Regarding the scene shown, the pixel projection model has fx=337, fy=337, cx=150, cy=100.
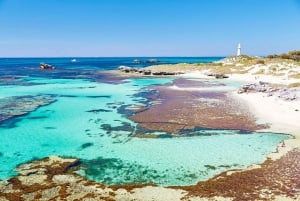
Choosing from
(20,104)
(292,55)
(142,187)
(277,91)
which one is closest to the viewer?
(142,187)

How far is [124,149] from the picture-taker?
23.2 meters

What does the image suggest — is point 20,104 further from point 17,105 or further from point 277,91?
point 277,91

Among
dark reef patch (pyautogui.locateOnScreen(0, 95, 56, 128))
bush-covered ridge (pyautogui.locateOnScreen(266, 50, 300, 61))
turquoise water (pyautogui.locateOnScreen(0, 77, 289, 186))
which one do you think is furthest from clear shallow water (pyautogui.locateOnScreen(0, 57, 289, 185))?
bush-covered ridge (pyautogui.locateOnScreen(266, 50, 300, 61))

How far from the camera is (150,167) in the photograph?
19.9 metres

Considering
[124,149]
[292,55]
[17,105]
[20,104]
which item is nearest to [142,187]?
[124,149]

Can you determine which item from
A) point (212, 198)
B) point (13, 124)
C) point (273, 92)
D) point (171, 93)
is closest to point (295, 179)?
point (212, 198)

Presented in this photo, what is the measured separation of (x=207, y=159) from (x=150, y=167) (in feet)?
12.3

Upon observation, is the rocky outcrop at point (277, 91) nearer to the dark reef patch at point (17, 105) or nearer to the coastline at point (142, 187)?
the coastline at point (142, 187)

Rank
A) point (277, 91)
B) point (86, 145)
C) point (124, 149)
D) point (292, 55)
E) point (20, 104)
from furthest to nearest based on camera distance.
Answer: point (292, 55)
point (277, 91)
point (20, 104)
point (86, 145)
point (124, 149)

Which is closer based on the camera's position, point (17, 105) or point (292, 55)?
point (17, 105)

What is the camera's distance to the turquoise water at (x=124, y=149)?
62.2 feet

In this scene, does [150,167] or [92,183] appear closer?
[92,183]

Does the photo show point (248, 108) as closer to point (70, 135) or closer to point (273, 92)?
point (273, 92)

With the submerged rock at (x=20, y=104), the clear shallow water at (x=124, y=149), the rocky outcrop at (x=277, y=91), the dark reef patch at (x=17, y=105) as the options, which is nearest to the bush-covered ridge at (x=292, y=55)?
the rocky outcrop at (x=277, y=91)
